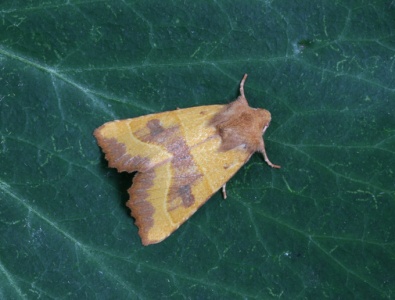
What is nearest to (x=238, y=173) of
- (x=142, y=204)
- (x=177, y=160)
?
(x=177, y=160)

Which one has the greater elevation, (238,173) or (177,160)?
(177,160)

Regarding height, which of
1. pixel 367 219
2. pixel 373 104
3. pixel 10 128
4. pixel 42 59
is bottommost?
pixel 367 219

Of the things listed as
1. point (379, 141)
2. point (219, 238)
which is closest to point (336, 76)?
point (379, 141)

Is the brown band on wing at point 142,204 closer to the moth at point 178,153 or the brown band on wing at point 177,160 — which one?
the moth at point 178,153

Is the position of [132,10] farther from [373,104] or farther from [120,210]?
[373,104]

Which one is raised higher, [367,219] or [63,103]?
[63,103]

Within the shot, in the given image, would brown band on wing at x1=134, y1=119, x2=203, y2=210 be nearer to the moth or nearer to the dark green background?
the moth

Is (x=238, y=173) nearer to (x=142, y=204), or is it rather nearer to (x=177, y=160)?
(x=177, y=160)
